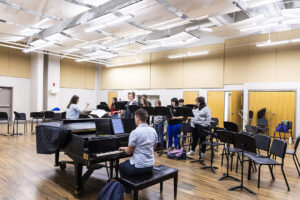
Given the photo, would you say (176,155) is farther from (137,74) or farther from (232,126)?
(137,74)

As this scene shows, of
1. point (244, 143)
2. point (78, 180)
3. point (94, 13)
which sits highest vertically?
point (94, 13)

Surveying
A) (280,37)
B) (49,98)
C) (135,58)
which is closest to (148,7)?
(280,37)

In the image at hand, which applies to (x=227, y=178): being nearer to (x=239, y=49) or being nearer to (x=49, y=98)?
(x=239, y=49)

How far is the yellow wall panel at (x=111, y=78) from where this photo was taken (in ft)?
44.7

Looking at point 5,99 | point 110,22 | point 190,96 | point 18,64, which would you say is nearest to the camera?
point 110,22

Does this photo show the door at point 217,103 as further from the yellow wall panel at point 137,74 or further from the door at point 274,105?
the yellow wall panel at point 137,74

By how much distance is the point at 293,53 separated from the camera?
25.6 ft

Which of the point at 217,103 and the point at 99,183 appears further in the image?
the point at 217,103

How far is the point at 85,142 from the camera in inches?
109

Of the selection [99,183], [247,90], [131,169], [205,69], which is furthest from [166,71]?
[131,169]

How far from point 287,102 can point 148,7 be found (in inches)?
255

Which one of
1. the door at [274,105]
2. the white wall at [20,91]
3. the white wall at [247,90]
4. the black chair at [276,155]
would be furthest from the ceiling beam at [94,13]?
the door at [274,105]

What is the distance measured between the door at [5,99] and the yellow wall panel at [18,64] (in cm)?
89

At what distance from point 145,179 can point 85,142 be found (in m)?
0.94
